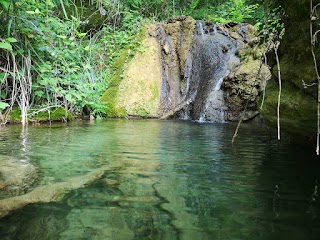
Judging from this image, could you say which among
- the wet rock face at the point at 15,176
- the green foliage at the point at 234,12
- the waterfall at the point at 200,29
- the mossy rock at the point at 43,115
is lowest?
the wet rock face at the point at 15,176

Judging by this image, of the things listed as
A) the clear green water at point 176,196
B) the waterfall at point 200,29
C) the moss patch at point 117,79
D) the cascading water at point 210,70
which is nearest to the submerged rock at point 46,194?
the clear green water at point 176,196

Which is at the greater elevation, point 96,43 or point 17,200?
point 96,43

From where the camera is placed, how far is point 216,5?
13.5 meters

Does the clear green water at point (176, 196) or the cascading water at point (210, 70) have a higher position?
the cascading water at point (210, 70)

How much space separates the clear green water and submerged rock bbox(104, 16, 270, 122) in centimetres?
474

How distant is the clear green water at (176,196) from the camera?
1281mm

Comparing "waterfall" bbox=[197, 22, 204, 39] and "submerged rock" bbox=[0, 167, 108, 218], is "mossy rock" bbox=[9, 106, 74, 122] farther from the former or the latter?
"waterfall" bbox=[197, 22, 204, 39]

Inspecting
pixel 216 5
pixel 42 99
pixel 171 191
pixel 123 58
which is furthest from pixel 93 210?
pixel 216 5

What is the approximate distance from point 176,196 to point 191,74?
7.83 meters

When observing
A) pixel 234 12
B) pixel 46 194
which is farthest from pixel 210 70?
pixel 46 194

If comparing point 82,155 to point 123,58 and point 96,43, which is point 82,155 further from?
point 96,43

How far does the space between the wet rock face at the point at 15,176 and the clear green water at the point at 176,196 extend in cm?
7

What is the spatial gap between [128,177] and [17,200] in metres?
0.69

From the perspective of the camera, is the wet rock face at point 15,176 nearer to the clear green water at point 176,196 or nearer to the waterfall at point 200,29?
the clear green water at point 176,196
